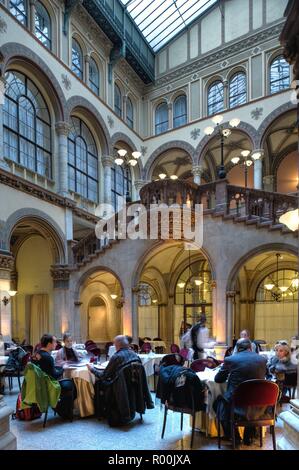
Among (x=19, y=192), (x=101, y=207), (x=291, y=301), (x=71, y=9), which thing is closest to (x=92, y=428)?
(x=19, y=192)

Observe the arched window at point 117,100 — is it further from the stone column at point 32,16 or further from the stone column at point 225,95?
the stone column at point 32,16

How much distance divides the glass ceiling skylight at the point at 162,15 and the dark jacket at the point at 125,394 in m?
19.8

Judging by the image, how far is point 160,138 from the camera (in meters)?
21.6

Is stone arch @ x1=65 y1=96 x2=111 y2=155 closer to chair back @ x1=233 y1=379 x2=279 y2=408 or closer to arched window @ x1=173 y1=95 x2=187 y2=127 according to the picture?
arched window @ x1=173 y1=95 x2=187 y2=127

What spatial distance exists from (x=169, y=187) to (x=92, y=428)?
7.97 meters

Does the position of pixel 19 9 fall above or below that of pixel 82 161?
above

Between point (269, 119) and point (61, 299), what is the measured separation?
1226 centimetres

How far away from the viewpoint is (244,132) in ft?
59.9

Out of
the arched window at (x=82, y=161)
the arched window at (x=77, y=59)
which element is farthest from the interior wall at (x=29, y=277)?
the arched window at (x=77, y=59)

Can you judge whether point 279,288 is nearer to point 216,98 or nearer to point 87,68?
point 216,98

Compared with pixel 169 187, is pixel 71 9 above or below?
above

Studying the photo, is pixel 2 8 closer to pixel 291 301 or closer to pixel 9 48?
pixel 9 48

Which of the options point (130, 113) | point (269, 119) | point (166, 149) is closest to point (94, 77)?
point (130, 113)

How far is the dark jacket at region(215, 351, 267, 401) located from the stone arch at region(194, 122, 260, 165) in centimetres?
1429
